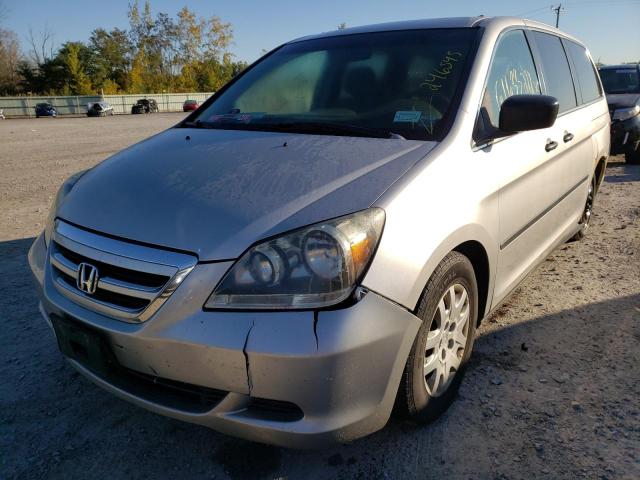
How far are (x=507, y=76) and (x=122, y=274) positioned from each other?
221 centimetres

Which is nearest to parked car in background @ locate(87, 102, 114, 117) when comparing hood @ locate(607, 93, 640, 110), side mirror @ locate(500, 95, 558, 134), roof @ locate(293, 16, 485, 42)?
hood @ locate(607, 93, 640, 110)

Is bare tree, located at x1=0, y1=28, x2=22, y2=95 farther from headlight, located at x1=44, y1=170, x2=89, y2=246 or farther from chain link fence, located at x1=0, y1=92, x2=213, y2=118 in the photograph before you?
headlight, located at x1=44, y1=170, x2=89, y2=246

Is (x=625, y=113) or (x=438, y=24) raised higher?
(x=438, y=24)

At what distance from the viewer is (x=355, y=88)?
2.83 meters

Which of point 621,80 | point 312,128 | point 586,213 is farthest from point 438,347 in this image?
point 621,80

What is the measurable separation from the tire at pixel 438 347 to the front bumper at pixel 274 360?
149mm

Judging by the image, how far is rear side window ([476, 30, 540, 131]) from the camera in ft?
8.19

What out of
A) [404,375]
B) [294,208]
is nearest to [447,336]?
[404,375]

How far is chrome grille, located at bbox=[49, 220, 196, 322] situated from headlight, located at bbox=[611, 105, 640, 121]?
346 inches

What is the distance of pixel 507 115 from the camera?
236 centimetres

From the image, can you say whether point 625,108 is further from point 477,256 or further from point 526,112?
point 477,256

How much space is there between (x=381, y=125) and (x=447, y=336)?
3.37 ft

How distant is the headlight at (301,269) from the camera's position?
163 cm

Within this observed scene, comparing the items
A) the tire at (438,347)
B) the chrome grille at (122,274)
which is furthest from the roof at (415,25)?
the chrome grille at (122,274)
